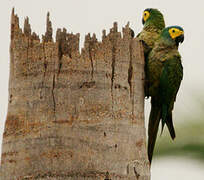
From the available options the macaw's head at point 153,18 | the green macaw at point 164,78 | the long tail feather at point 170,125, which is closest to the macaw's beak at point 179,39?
the green macaw at point 164,78

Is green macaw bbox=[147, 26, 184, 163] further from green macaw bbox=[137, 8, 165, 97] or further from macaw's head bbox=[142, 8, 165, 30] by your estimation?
macaw's head bbox=[142, 8, 165, 30]

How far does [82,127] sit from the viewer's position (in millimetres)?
4574

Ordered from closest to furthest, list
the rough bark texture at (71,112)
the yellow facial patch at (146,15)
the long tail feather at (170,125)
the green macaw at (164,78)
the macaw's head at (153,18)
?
the rough bark texture at (71,112)
the green macaw at (164,78)
the long tail feather at (170,125)
the macaw's head at (153,18)
the yellow facial patch at (146,15)

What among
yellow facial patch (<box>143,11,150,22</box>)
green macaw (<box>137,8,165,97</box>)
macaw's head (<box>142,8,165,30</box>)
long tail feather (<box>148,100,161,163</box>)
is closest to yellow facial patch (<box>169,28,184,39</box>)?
green macaw (<box>137,8,165,97</box>)

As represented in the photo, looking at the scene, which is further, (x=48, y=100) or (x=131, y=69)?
(x=131, y=69)

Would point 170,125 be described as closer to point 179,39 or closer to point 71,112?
point 179,39

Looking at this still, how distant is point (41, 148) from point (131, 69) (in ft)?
3.32

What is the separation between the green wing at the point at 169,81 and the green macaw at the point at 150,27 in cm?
24

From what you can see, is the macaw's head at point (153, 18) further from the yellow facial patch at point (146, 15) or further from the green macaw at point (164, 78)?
the green macaw at point (164, 78)

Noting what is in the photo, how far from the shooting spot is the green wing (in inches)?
207

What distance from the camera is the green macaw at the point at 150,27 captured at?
212 inches

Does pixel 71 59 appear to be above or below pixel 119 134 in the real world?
above

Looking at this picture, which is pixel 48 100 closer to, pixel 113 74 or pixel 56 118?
pixel 56 118

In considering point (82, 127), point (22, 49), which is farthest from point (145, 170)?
point (22, 49)
